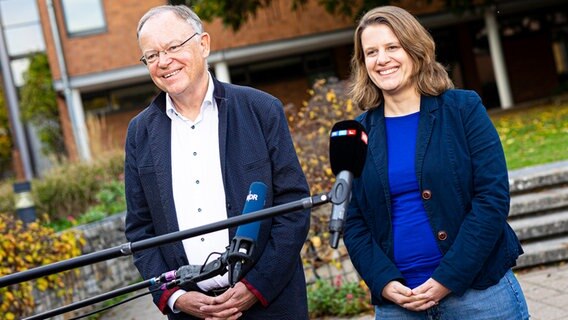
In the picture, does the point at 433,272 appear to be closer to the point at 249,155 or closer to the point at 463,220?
the point at 463,220

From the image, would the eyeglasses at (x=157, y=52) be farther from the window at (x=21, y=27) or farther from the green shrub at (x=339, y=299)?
the window at (x=21, y=27)

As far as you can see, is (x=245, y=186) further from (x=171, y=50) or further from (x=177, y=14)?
(x=177, y=14)

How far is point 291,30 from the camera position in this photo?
2164 centimetres

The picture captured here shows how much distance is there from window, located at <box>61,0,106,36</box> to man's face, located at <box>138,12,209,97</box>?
64.2 feet

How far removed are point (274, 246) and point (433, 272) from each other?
0.56m

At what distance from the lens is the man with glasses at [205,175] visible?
2938mm

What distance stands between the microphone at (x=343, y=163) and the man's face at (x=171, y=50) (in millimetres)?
792

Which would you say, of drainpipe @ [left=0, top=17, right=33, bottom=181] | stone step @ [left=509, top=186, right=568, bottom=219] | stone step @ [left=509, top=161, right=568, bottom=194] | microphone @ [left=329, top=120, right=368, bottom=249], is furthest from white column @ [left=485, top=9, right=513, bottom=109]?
microphone @ [left=329, top=120, right=368, bottom=249]

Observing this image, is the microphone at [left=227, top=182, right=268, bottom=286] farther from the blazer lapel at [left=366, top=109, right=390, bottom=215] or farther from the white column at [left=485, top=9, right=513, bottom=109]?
the white column at [left=485, top=9, right=513, bottom=109]

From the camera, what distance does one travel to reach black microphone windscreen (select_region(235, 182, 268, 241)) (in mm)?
2203

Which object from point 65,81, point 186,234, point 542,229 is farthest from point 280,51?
point 186,234

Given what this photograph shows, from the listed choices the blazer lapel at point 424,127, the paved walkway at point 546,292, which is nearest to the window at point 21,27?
the paved walkway at point 546,292

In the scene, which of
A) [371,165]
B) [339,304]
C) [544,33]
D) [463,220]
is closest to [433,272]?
[463,220]

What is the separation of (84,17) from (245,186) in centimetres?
2004
